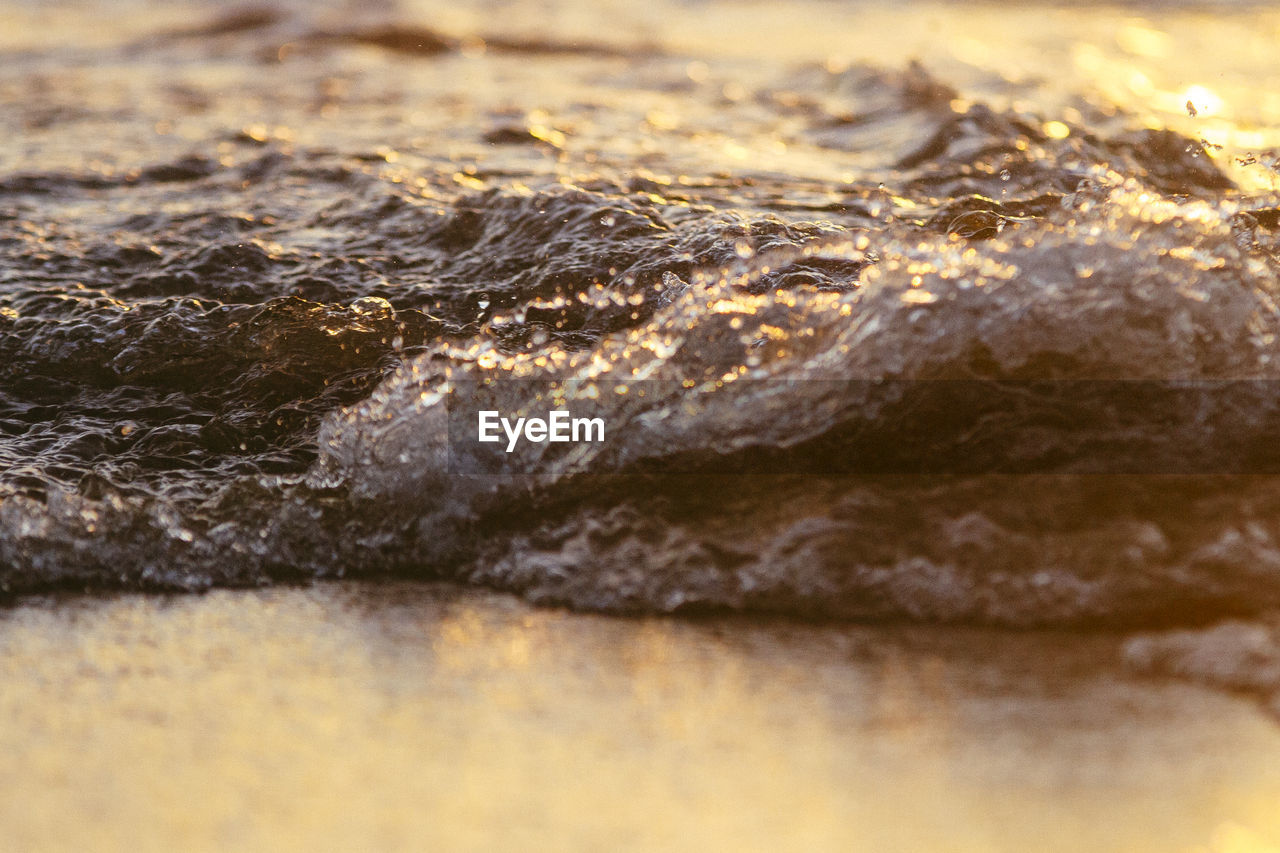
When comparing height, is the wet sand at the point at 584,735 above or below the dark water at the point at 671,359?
below

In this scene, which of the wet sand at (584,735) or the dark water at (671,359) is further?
the dark water at (671,359)

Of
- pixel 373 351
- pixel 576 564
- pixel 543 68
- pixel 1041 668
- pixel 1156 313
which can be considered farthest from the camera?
pixel 543 68

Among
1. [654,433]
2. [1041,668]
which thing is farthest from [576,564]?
[1041,668]

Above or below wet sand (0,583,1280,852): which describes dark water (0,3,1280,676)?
above

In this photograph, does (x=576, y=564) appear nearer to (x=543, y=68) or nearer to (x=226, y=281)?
(x=226, y=281)
